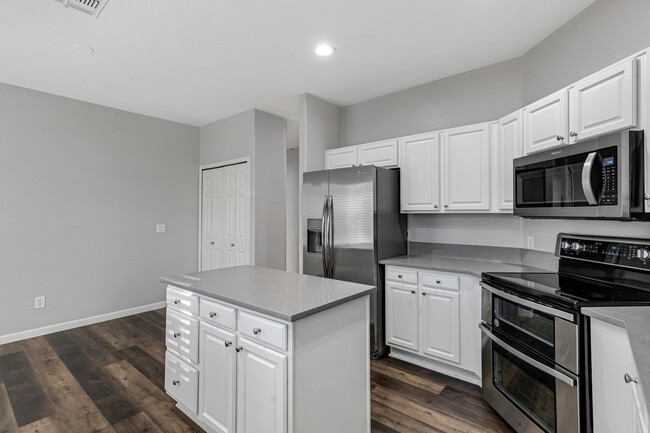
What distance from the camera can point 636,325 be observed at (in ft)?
4.01

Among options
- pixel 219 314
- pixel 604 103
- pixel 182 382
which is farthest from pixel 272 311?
pixel 604 103

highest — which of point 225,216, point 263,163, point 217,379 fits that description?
point 263,163

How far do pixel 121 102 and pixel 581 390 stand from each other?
5.11m

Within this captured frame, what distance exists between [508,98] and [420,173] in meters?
1.04

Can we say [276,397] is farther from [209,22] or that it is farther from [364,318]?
[209,22]

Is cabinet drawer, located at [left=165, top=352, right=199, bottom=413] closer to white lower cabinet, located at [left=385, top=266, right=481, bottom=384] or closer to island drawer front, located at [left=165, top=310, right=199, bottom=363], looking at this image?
island drawer front, located at [left=165, top=310, right=199, bottom=363]

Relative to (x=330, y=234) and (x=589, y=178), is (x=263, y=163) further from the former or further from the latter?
(x=589, y=178)

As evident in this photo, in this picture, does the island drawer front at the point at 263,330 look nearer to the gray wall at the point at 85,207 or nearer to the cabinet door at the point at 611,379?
the cabinet door at the point at 611,379

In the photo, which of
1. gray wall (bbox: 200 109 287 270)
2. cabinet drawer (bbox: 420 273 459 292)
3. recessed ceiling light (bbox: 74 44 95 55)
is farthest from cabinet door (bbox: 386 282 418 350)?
recessed ceiling light (bbox: 74 44 95 55)

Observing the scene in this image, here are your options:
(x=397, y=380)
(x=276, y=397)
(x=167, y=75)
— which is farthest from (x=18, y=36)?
(x=397, y=380)

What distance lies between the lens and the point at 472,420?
6.79 ft

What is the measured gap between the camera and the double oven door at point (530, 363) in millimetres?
1568

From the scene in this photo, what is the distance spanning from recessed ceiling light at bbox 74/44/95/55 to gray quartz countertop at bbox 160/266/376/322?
2.14m

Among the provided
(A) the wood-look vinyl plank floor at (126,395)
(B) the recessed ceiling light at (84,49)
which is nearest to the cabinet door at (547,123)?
(A) the wood-look vinyl plank floor at (126,395)
